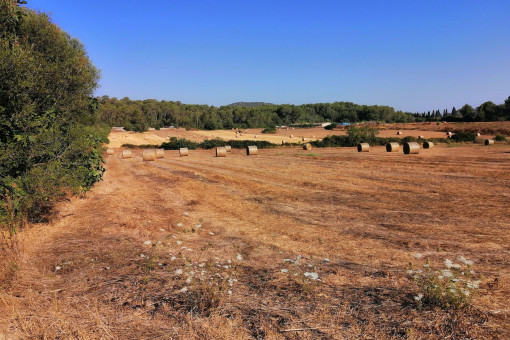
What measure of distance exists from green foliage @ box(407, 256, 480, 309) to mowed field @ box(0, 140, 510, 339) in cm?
15

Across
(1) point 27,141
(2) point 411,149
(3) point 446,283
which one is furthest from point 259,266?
(2) point 411,149

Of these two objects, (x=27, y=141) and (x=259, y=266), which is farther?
(x=27, y=141)

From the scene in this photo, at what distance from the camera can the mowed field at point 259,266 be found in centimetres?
454

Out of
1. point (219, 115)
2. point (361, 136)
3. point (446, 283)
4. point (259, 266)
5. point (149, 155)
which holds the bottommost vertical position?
point (259, 266)

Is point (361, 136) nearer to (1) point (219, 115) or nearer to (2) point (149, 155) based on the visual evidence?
(2) point (149, 155)

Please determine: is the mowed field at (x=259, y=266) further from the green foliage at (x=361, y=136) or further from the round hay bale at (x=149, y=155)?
the green foliage at (x=361, y=136)

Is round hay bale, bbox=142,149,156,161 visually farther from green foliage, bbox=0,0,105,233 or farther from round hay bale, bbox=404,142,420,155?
round hay bale, bbox=404,142,420,155

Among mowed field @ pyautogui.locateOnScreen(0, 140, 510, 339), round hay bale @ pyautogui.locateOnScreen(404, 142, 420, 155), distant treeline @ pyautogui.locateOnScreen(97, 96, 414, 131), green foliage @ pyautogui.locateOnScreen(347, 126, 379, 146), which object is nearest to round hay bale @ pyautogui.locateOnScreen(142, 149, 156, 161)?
mowed field @ pyautogui.locateOnScreen(0, 140, 510, 339)

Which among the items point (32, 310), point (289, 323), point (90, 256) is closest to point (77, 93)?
point (90, 256)

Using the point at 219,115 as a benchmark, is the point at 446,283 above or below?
below

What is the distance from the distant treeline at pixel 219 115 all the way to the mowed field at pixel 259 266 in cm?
10962

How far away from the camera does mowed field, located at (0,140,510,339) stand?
454 centimetres

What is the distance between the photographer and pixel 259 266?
22.5 feet

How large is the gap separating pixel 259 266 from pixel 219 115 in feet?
492
